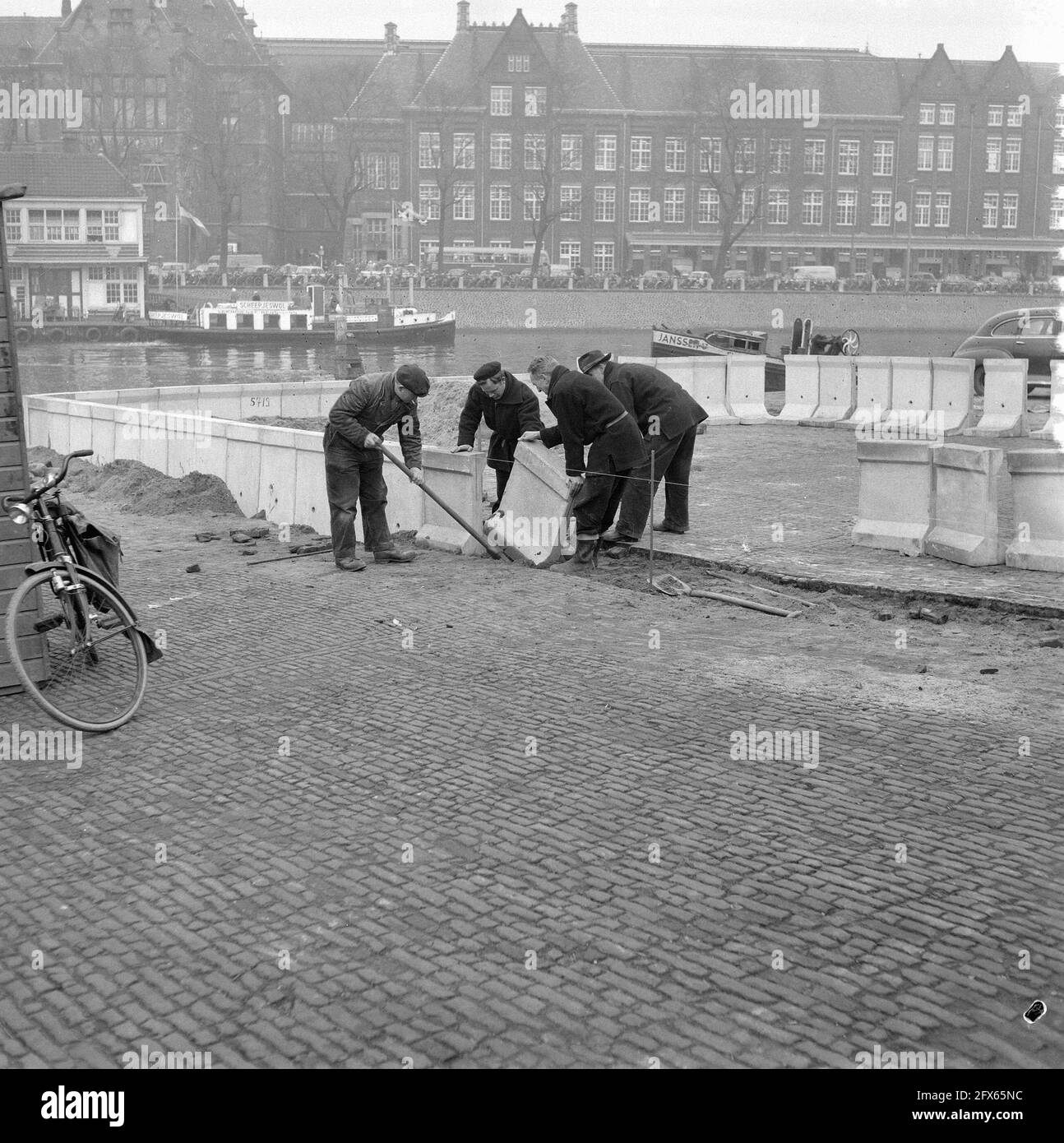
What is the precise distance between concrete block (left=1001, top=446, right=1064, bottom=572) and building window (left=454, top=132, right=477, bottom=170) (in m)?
86.4

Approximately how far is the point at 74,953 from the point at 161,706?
10.4ft

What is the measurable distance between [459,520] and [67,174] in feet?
242

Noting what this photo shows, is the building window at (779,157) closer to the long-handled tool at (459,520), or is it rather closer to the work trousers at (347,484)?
the long-handled tool at (459,520)

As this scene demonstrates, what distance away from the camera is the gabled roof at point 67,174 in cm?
7788

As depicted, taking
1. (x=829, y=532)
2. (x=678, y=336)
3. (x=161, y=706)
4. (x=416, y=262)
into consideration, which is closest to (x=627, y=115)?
(x=416, y=262)

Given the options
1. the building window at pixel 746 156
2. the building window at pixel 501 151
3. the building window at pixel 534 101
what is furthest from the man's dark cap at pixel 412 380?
the building window at pixel 534 101

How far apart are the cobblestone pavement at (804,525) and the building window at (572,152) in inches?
3002

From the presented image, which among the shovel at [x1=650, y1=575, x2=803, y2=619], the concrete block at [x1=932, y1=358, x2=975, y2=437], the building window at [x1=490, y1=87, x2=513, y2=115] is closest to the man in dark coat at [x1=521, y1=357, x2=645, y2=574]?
the shovel at [x1=650, y1=575, x2=803, y2=619]

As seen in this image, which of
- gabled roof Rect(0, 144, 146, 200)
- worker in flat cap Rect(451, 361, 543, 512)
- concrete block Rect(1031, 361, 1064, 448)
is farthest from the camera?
gabled roof Rect(0, 144, 146, 200)

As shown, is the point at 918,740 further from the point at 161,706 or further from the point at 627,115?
the point at 627,115

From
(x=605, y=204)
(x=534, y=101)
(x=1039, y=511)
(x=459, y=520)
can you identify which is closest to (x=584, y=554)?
(x=459, y=520)

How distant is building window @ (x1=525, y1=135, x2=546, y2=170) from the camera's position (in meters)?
94.3

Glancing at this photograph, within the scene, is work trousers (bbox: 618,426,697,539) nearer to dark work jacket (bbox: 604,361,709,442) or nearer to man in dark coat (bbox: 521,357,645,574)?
dark work jacket (bbox: 604,361,709,442)
